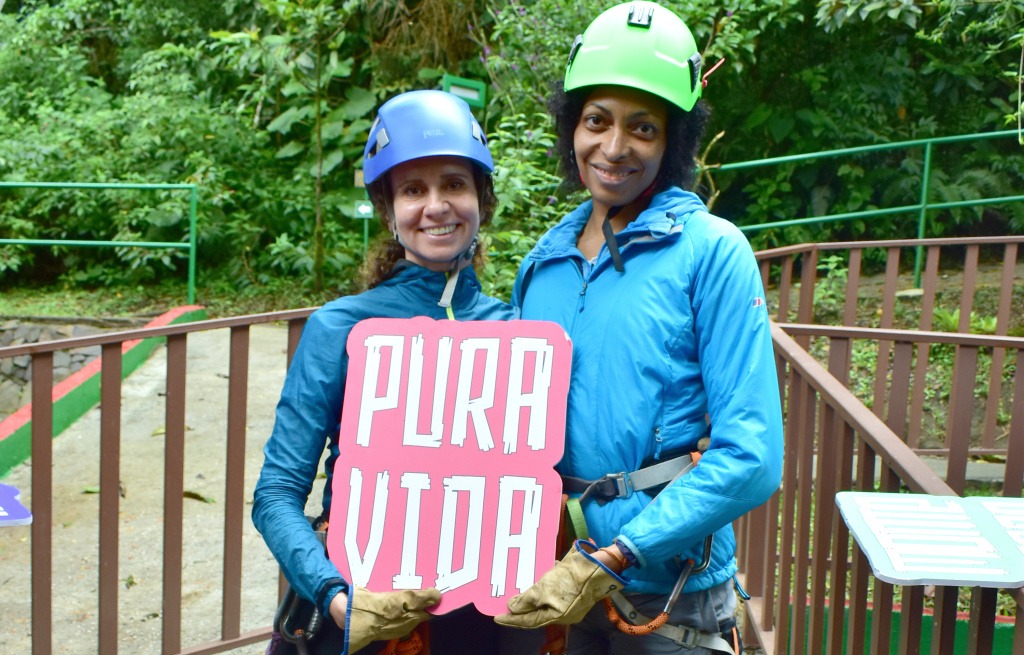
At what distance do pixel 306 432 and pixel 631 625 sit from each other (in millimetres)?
704

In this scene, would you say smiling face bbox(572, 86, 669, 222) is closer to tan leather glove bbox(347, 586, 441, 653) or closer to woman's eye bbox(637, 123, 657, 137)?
woman's eye bbox(637, 123, 657, 137)

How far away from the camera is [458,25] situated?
10.5 meters

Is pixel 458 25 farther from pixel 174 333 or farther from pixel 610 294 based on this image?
pixel 610 294

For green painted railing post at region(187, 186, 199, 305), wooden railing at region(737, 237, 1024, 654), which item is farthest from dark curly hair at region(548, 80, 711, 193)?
green painted railing post at region(187, 186, 199, 305)

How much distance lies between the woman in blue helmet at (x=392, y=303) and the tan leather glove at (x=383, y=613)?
0.04 metres

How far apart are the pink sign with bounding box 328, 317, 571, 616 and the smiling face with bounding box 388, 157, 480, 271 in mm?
173

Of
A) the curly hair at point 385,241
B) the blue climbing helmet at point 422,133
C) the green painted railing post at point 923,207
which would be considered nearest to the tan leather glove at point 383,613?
the curly hair at point 385,241

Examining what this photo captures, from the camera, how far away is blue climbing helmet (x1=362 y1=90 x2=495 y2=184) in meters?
2.09

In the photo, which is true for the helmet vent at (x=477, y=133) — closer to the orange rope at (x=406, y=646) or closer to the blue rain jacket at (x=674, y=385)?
the blue rain jacket at (x=674, y=385)

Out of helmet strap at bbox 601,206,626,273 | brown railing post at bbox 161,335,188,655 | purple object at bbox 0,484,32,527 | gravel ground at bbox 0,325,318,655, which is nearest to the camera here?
purple object at bbox 0,484,32,527

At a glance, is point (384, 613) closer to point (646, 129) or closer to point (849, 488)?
point (646, 129)

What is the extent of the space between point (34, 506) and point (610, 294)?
1848mm

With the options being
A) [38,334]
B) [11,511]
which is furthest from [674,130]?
[38,334]

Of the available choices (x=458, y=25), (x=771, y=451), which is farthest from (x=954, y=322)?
(x=771, y=451)
